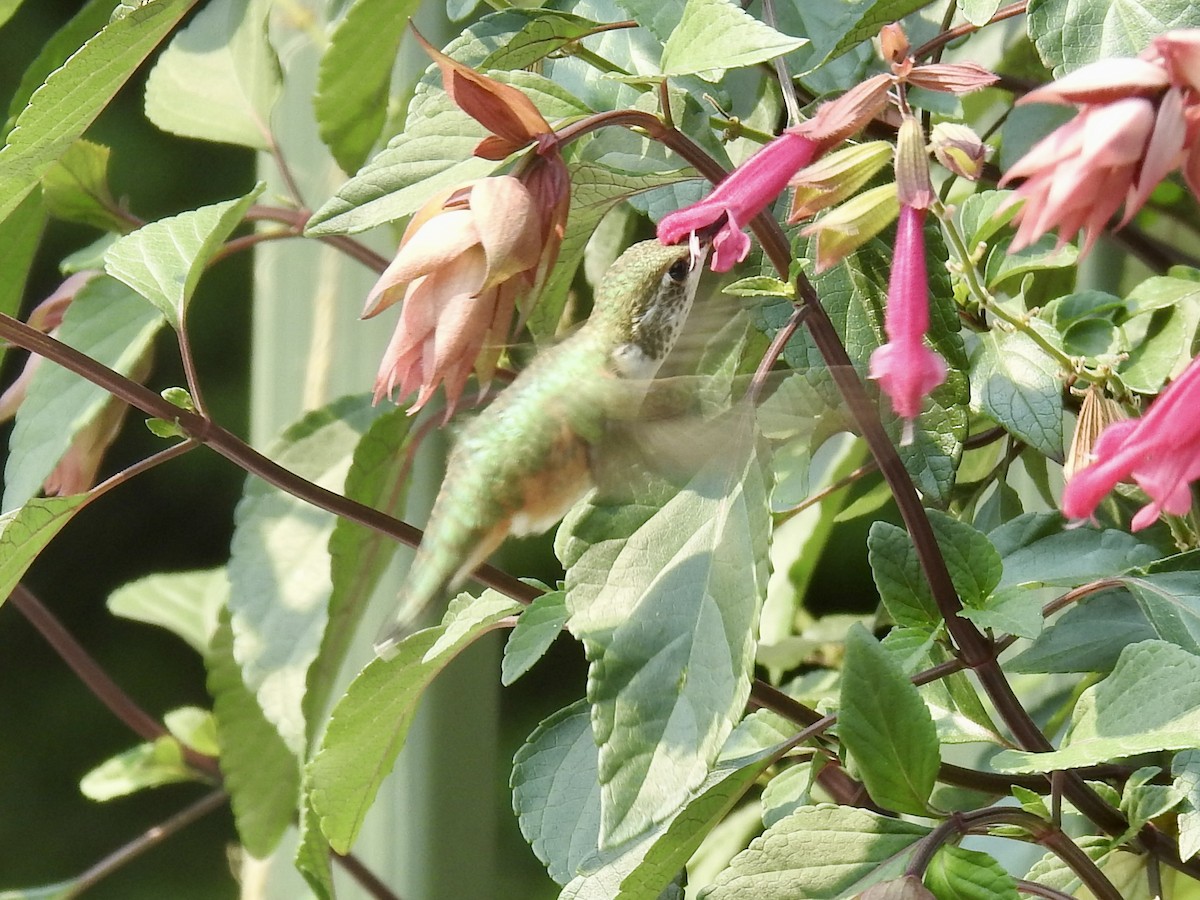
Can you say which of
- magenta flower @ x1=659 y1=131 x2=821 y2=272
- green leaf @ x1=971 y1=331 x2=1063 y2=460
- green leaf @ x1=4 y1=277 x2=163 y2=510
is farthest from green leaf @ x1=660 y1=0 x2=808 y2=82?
green leaf @ x1=4 y1=277 x2=163 y2=510

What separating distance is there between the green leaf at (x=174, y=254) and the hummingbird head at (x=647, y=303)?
0.12m

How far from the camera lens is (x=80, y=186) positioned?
56cm

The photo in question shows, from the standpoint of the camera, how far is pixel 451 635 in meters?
0.41

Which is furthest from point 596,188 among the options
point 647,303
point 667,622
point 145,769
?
point 145,769

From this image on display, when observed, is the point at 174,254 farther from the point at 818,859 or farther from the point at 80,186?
the point at 818,859

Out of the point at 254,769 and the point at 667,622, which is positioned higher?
the point at 667,622

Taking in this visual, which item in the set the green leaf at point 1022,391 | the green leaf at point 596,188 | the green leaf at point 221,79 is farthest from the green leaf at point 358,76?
the green leaf at point 1022,391

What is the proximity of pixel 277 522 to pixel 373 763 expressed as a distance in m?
0.16

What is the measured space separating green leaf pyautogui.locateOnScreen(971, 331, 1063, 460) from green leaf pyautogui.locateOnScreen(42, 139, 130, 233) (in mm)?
386

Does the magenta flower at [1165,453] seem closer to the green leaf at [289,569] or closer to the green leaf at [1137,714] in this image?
the green leaf at [1137,714]

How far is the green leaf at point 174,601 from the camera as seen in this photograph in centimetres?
76

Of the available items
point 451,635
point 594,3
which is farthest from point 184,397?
point 594,3

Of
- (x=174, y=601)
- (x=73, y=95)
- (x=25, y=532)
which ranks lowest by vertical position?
(x=174, y=601)

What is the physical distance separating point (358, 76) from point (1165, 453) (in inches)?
14.7
